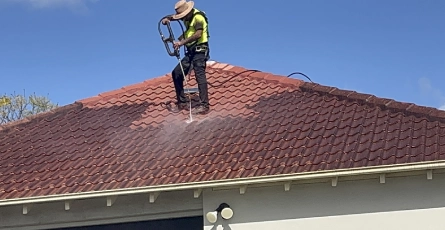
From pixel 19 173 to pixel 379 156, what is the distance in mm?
5141

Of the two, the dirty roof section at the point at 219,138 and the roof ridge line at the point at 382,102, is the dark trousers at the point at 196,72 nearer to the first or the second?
the dirty roof section at the point at 219,138

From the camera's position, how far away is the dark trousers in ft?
34.4

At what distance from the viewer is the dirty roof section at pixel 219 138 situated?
25.9ft

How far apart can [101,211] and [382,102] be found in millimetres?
4591

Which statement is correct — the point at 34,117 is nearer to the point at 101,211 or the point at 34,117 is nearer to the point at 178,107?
the point at 178,107

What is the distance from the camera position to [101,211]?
8352mm

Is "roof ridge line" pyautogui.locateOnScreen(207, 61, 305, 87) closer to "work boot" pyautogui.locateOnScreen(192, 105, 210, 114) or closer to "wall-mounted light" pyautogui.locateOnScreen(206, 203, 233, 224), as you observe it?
"work boot" pyautogui.locateOnScreen(192, 105, 210, 114)

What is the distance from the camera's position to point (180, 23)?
11.1 m

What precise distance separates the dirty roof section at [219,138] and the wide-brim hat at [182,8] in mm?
1553

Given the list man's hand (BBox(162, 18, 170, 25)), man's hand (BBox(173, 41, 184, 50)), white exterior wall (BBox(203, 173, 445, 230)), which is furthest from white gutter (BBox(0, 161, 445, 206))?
man's hand (BBox(162, 18, 170, 25))

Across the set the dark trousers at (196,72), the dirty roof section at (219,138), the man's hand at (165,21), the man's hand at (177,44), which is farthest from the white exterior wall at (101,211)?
the man's hand at (165,21)

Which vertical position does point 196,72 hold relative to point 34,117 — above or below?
above

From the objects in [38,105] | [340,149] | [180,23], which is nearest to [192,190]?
[340,149]

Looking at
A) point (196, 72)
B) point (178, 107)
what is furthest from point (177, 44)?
point (178, 107)
